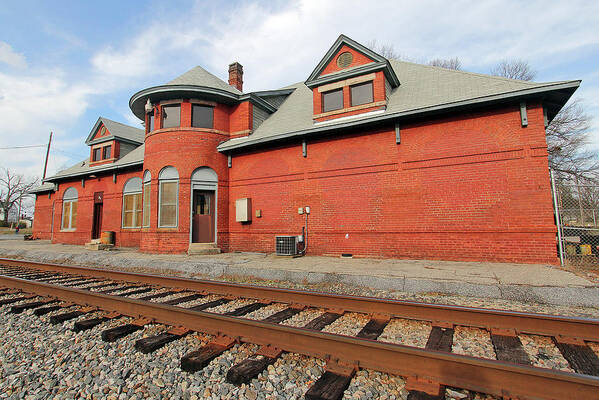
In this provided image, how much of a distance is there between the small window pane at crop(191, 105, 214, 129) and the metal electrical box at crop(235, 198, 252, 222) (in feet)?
13.7

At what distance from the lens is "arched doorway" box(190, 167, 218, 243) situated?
13.9 metres

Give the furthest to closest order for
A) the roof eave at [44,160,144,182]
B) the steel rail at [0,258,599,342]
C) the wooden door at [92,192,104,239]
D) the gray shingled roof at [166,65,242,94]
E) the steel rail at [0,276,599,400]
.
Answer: the wooden door at [92,192,104,239], the roof eave at [44,160,144,182], the gray shingled roof at [166,65,242,94], the steel rail at [0,258,599,342], the steel rail at [0,276,599,400]

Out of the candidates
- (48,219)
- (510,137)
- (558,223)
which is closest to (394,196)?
(510,137)

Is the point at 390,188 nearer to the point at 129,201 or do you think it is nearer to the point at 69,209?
the point at 129,201

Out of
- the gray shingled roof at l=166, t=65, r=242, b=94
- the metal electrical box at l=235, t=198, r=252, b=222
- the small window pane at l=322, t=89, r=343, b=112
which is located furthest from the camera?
the gray shingled roof at l=166, t=65, r=242, b=94

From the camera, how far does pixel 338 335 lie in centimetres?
327

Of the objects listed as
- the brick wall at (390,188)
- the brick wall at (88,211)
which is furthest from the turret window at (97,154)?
the brick wall at (390,188)

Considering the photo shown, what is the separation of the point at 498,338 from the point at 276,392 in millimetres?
2994

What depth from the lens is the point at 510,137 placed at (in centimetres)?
927

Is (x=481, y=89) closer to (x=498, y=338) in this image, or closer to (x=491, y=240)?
(x=491, y=240)

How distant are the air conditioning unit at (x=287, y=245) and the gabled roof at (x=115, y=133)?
51.1 ft

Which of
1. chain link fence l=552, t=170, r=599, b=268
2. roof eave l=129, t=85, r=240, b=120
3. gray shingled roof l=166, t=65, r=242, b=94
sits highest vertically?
gray shingled roof l=166, t=65, r=242, b=94

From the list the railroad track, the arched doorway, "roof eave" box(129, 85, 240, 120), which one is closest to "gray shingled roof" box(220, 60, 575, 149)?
the arched doorway

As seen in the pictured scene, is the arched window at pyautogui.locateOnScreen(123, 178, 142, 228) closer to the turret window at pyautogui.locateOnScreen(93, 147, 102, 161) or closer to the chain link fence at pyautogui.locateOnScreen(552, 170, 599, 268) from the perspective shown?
the turret window at pyautogui.locateOnScreen(93, 147, 102, 161)
